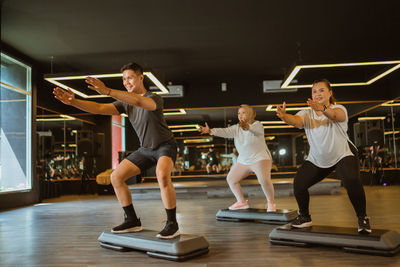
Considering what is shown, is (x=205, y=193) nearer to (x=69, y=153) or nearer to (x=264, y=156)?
(x=264, y=156)

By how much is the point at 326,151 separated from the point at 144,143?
1.61 m

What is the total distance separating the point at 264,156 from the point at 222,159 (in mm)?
5729

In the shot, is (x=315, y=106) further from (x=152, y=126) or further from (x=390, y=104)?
(x=390, y=104)

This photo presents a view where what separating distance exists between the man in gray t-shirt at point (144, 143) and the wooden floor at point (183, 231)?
0.36 meters

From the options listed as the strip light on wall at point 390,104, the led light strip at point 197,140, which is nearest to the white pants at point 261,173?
the led light strip at point 197,140

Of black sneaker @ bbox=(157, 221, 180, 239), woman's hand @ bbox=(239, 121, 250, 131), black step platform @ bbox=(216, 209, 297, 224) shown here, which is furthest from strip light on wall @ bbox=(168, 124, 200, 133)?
black sneaker @ bbox=(157, 221, 180, 239)

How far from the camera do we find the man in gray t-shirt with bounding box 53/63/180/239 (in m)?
2.88

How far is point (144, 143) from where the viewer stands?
311 cm

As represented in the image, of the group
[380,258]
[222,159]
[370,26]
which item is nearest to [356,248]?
[380,258]

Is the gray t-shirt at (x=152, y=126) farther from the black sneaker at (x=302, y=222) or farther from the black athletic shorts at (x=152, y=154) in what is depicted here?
the black sneaker at (x=302, y=222)

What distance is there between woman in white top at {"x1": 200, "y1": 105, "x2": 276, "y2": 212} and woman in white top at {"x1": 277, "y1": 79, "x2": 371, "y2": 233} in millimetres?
1241

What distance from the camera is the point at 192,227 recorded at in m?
4.30

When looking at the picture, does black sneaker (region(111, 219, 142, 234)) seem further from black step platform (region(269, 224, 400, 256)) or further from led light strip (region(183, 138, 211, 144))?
led light strip (region(183, 138, 211, 144))

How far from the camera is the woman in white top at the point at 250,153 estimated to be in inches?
176
